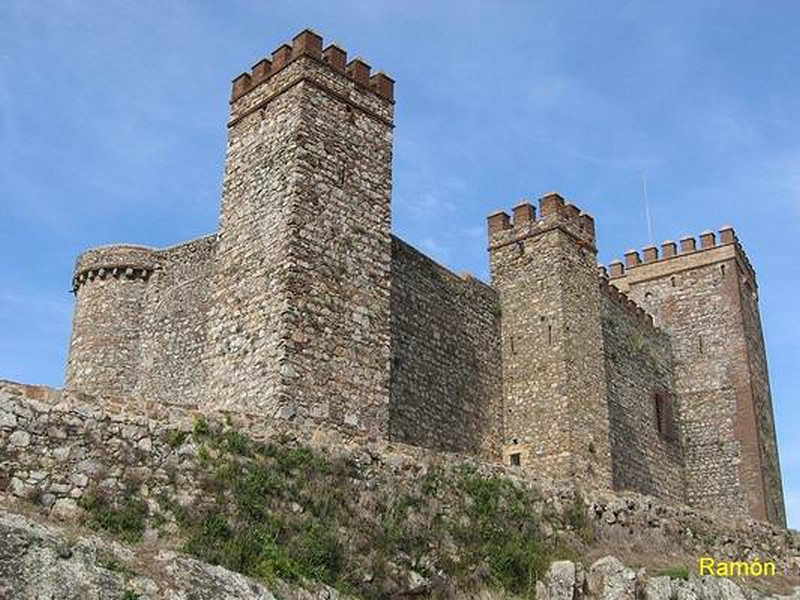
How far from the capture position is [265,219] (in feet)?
56.6

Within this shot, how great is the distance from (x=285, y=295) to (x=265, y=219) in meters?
1.80

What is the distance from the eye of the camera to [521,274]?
77.8 ft

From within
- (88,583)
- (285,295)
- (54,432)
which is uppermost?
(285,295)

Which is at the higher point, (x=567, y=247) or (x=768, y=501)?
(x=567, y=247)

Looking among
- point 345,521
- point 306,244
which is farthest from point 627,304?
point 345,521

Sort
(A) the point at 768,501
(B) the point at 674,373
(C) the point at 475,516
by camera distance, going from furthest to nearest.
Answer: (B) the point at 674,373 < (A) the point at 768,501 < (C) the point at 475,516

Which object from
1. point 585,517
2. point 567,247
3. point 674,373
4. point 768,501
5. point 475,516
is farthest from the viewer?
point 674,373

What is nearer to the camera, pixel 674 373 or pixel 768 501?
pixel 768 501

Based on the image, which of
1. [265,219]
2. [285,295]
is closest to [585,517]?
[285,295]

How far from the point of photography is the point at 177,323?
72.6ft

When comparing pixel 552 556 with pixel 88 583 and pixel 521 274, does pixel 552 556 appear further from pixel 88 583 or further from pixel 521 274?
pixel 521 274

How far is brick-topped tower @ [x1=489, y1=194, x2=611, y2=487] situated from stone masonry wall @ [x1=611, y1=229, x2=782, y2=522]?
6.53m

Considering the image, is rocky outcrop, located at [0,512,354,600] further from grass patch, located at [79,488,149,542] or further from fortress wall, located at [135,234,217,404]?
fortress wall, located at [135,234,217,404]

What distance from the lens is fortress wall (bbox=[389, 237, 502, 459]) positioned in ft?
65.5
